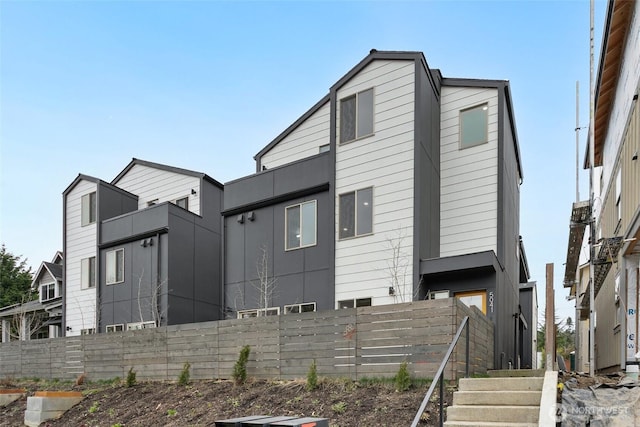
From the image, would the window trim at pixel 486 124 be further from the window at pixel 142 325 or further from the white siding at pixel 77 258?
the white siding at pixel 77 258

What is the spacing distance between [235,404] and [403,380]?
3.21 metres

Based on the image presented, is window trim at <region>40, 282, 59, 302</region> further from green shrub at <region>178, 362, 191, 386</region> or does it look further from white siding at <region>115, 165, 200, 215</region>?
green shrub at <region>178, 362, 191, 386</region>

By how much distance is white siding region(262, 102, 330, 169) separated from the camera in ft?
51.8

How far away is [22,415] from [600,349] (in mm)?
15361

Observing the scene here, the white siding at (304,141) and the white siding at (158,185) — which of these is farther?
the white siding at (158,185)

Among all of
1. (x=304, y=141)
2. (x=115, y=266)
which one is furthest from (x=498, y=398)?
(x=115, y=266)

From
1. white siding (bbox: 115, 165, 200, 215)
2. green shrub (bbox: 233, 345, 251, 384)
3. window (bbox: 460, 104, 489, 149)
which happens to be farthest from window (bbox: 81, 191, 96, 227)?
window (bbox: 460, 104, 489, 149)

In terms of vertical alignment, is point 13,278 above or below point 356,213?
below

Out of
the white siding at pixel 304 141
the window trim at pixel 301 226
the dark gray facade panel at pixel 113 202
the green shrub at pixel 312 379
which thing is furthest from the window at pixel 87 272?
the green shrub at pixel 312 379

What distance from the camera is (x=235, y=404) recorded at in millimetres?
9422

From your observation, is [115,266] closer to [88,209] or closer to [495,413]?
[88,209]

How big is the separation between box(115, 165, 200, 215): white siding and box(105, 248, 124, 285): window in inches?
96.4

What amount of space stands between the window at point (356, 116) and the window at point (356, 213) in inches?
59.5

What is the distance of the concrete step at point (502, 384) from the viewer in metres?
6.62
